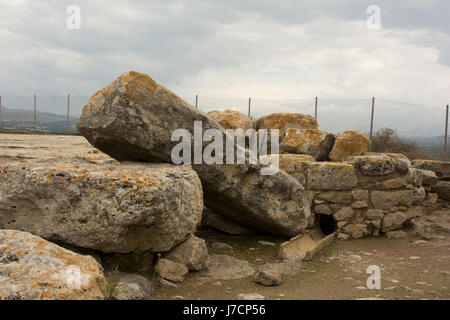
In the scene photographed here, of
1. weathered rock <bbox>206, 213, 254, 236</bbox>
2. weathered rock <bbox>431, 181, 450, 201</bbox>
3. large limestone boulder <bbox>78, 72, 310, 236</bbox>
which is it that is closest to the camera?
large limestone boulder <bbox>78, 72, 310, 236</bbox>

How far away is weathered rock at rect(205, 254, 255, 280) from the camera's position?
404 cm

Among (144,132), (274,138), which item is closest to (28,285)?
(144,132)

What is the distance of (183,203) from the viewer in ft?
12.5

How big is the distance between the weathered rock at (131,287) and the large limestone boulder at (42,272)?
0.96 feet

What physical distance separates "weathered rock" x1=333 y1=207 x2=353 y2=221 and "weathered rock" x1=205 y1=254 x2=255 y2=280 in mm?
2268

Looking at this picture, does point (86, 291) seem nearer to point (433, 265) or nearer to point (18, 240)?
point (18, 240)

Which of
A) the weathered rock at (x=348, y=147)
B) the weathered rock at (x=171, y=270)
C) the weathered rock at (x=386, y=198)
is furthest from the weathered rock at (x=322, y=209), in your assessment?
the weathered rock at (x=171, y=270)

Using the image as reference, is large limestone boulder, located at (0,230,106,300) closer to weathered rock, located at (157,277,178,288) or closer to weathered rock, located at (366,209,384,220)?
weathered rock, located at (157,277,178,288)

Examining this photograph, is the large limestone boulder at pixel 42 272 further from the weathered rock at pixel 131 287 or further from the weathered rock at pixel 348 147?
the weathered rock at pixel 348 147

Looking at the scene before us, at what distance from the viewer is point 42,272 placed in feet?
8.52

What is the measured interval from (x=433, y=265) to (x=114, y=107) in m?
4.36

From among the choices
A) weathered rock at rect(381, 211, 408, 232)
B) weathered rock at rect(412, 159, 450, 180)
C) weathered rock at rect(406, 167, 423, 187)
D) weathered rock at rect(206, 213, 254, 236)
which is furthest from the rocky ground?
weathered rock at rect(412, 159, 450, 180)

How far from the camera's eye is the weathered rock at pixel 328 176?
6098mm

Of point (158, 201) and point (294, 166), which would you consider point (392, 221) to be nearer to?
point (294, 166)
